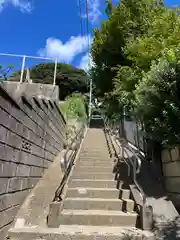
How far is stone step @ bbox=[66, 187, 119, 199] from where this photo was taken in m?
4.02

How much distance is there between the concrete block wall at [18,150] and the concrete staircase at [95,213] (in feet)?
1.75

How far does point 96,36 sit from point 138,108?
10102 millimetres

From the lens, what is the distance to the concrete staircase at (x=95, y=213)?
9.46 ft

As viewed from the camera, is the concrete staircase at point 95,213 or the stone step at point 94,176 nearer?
the concrete staircase at point 95,213

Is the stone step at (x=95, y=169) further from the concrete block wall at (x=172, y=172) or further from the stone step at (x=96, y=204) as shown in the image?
the stone step at (x=96, y=204)

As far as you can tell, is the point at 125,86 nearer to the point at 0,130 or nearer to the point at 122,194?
the point at 122,194

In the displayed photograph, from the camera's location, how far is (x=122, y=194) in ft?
13.1

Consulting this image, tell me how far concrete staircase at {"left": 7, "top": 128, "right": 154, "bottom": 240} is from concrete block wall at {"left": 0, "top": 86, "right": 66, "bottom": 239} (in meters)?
0.53

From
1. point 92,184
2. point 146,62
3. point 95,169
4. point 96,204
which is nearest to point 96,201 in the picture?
point 96,204

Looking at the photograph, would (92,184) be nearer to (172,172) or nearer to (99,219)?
(99,219)

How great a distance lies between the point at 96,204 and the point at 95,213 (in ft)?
0.99

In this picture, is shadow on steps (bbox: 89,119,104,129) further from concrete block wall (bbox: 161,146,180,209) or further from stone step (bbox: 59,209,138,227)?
stone step (bbox: 59,209,138,227)

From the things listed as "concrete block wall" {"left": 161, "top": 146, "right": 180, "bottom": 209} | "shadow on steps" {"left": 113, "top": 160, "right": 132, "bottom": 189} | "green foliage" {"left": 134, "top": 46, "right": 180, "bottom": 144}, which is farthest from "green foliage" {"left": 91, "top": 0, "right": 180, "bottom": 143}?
"shadow on steps" {"left": 113, "top": 160, "right": 132, "bottom": 189}

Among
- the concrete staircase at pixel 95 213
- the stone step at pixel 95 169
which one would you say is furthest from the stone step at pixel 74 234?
the stone step at pixel 95 169
